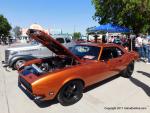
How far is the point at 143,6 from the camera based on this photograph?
14.1m

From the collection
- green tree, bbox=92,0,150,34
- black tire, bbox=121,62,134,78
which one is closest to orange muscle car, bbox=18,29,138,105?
black tire, bbox=121,62,134,78

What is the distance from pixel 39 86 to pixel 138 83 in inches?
157

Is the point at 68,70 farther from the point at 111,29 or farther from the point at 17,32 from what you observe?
the point at 17,32

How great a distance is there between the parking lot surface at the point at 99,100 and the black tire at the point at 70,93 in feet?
0.40

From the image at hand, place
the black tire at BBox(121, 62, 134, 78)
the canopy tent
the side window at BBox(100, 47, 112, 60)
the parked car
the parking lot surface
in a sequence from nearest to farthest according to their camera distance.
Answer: the parking lot surface, the side window at BBox(100, 47, 112, 60), the black tire at BBox(121, 62, 134, 78), the parked car, the canopy tent

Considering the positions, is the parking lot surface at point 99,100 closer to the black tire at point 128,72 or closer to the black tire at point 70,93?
the black tire at point 70,93

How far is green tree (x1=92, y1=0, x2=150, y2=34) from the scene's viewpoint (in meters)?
14.1

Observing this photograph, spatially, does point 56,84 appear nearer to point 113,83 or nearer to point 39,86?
point 39,86

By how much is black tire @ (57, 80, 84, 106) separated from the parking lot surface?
4.8 inches

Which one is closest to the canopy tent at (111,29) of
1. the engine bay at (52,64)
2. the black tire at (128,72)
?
the black tire at (128,72)

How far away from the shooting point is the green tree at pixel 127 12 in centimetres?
1409

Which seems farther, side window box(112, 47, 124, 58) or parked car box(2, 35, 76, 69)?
parked car box(2, 35, 76, 69)

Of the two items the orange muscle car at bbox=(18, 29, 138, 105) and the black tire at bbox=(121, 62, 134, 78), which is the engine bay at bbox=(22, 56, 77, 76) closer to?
the orange muscle car at bbox=(18, 29, 138, 105)

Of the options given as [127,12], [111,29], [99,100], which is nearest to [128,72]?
[99,100]
